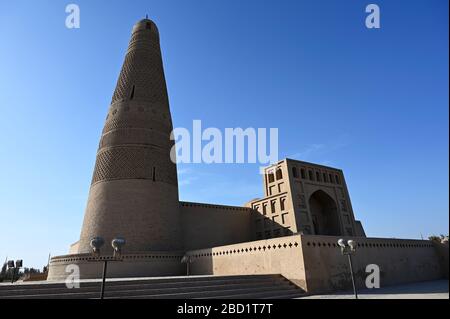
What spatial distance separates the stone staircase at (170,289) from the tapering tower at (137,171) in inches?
238

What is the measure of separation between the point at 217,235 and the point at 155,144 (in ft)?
22.5

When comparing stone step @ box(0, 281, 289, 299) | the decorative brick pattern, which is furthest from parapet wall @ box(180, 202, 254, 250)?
stone step @ box(0, 281, 289, 299)

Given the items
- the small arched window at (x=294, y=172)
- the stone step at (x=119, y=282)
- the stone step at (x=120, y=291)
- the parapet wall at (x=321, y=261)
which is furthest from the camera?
the small arched window at (x=294, y=172)

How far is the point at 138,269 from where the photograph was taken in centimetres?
1298

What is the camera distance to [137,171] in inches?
599

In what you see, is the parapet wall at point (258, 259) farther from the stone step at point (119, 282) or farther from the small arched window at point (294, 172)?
the small arched window at point (294, 172)

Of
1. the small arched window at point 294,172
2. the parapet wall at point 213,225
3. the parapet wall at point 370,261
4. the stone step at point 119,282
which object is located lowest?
the stone step at point 119,282

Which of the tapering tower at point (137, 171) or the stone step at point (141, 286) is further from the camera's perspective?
the tapering tower at point (137, 171)

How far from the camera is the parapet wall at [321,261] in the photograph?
9023 mm

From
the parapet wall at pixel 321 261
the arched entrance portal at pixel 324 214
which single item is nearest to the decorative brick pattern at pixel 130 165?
the parapet wall at pixel 321 261

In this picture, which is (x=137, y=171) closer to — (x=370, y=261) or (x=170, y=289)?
(x=170, y=289)

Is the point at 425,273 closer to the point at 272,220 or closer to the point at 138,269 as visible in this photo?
the point at 272,220

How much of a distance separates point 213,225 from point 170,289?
11.2m
